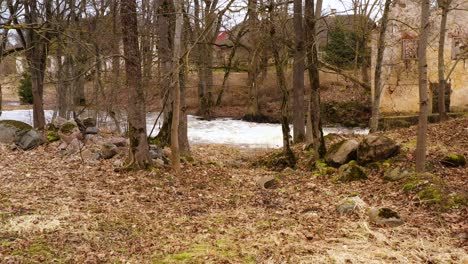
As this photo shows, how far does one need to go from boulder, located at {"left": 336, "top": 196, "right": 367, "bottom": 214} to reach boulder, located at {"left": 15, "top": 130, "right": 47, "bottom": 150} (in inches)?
381

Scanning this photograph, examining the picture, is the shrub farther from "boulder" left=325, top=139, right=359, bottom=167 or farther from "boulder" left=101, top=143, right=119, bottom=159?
"boulder" left=325, top=139, right=359, bottom=167

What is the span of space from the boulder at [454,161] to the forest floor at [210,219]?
224 mm

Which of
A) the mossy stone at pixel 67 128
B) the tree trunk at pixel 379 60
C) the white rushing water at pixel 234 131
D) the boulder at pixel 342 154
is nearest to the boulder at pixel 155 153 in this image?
the mossy stone at pixel 67 128

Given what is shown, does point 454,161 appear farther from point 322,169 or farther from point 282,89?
point 282,89

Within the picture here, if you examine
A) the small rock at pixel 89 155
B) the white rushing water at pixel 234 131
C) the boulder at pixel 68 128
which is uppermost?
the boulder at pixel 68 128

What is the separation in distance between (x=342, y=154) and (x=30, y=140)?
896cm

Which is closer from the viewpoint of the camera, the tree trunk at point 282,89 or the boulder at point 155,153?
the tree trunk at point 282,89

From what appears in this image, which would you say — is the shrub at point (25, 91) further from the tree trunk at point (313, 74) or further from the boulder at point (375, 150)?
the boulder at point (375, 150)

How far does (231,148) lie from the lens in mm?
19672

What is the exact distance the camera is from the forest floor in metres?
5.59

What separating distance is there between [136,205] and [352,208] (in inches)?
143

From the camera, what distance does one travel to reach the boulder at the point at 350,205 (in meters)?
7.27

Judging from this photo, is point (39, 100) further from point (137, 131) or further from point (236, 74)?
point (236, 74)

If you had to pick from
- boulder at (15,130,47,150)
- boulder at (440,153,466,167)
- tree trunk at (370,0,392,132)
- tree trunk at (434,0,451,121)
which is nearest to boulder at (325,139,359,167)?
boulder at (440,153,466,167)
